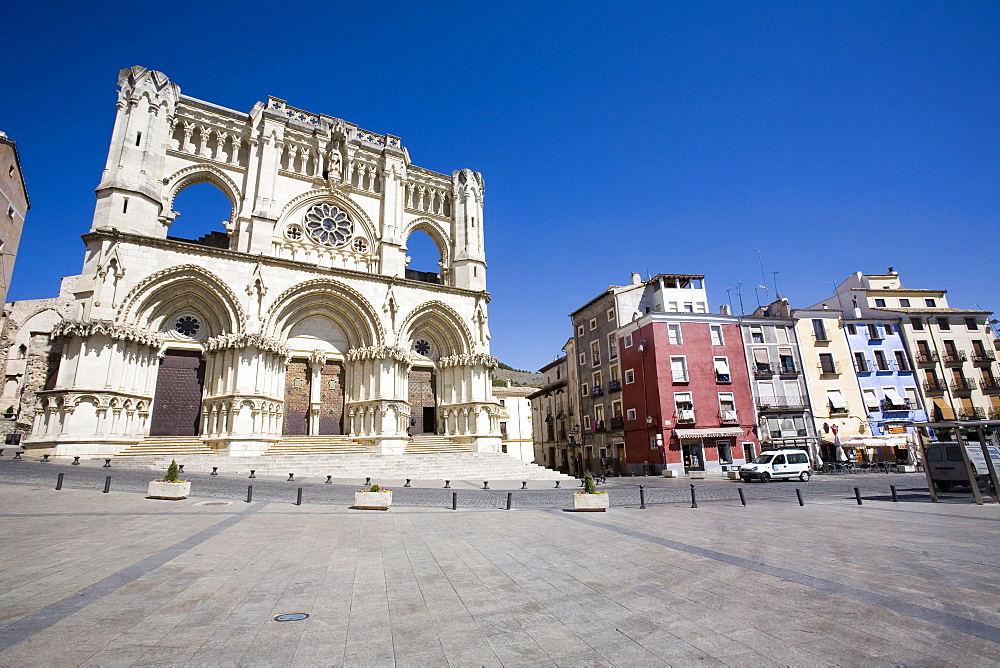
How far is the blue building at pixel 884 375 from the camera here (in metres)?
32.9

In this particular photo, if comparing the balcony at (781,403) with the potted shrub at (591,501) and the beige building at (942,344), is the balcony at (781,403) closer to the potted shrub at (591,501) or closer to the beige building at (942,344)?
the beige building at (942,344)

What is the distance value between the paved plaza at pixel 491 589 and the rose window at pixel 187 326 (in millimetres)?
12906

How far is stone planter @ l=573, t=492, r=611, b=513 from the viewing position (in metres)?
12.1

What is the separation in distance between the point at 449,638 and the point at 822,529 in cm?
824

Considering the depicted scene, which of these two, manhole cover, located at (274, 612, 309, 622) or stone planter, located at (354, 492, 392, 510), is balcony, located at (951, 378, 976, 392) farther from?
manhole cover, located at (274, 612, 309, 622)

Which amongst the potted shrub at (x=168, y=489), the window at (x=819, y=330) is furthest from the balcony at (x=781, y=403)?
the potted shrub at (x=168, y=489)

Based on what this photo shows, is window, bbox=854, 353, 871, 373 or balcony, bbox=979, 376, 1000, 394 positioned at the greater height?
window, bbox=854, 353, 871, 373

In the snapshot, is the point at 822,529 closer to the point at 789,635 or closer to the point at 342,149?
the point at 789,635

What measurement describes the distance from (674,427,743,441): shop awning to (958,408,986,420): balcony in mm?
17217

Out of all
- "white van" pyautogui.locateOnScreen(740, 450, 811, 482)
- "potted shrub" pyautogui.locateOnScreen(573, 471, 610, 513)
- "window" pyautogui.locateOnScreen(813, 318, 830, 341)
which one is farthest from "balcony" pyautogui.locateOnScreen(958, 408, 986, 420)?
"potted shrub" pyautogui.locateOnScreen(573, 471, 610, 513)

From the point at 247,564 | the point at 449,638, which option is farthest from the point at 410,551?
the point at 449,638

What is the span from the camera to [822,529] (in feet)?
28.9

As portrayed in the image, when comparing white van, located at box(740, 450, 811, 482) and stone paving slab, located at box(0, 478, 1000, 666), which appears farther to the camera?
white van, located at box(740, 450, 811, 482)

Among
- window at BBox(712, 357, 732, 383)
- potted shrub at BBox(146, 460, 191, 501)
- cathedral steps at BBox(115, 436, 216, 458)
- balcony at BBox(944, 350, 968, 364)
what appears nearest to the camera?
potted shrub at BBox(146, 460, 191, 501)
